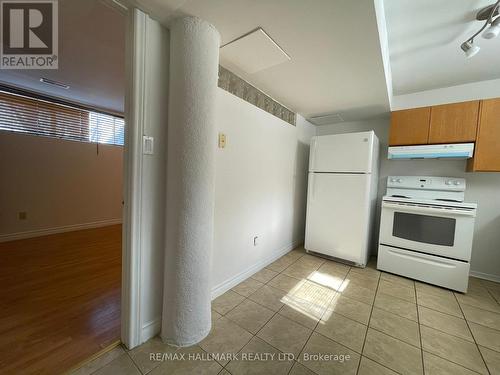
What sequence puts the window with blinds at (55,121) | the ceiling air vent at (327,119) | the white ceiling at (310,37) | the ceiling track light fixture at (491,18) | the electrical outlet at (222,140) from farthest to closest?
1. the ceiling air vent at (327,119)
2. the window with blinds at (55,121)
3. the electrical outlet at (222,140)
4. the ceiling track light fixture at (491,18)
5. the white ceiling at (310,37)

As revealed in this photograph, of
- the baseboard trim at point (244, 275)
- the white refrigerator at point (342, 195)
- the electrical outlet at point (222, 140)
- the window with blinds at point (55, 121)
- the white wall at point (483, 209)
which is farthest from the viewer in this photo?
the window with blinds at point (55, 121)

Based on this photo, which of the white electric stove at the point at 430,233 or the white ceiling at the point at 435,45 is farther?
the white electric stove at the point at 430,233

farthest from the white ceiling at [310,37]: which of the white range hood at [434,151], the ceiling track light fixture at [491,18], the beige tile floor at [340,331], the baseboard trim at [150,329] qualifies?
the beige tile floor at [340,331]

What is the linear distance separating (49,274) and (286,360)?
247cm

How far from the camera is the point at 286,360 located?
123 centimetres

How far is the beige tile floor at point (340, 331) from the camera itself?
1.19 m

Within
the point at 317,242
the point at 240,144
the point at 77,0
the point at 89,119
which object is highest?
the point at 77,0

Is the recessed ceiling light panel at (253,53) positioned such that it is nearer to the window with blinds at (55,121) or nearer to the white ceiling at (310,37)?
the white ceiling at (310,37)

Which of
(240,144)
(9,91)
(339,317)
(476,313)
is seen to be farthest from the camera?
(9,91)

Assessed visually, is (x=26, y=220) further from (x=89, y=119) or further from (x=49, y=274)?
(x=89, y=119)

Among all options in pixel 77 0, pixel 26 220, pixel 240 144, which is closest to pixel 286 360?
pixel 240 144

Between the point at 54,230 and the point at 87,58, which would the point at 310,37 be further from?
the point at 54,230

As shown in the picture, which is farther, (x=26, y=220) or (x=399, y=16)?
(x=26, y=220)

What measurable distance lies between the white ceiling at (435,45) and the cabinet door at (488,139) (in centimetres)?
43
